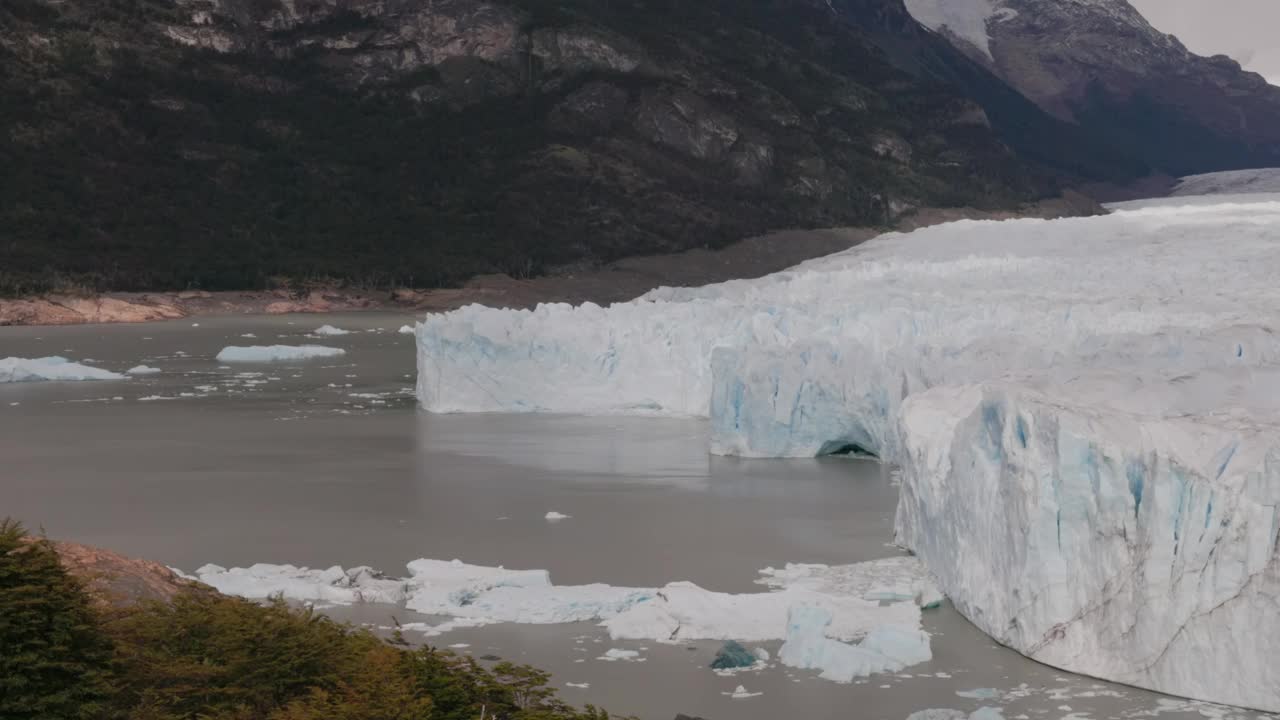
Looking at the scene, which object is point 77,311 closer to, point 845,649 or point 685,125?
point 685,125

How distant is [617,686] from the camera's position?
25.8 ft

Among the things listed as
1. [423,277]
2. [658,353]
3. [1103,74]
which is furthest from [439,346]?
[1103,74]

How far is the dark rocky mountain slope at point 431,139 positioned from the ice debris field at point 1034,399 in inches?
1428

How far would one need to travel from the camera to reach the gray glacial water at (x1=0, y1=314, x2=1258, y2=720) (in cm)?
784

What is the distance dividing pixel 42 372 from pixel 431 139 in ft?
158

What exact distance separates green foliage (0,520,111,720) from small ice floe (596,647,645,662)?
3.39 metres

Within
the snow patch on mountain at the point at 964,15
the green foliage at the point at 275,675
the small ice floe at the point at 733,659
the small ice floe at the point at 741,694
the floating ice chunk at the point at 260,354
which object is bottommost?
the small ice floe at the point at 741,694

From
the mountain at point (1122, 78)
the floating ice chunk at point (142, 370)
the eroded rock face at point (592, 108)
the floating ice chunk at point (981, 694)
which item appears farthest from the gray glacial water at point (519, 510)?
the mountain at point (1122, 78)

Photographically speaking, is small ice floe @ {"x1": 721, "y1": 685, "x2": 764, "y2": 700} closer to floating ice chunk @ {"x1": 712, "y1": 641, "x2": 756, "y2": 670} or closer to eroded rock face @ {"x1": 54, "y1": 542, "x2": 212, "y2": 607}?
floating ice chunk @ {"x1": 712, "y1": 641, "x2": 756, "y2": 670}

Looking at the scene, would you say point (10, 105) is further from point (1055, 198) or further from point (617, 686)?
point (617, 686)

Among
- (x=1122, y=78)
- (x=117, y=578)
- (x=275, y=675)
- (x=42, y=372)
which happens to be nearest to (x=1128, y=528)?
(x=275, y=675)

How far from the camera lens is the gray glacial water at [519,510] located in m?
7.84

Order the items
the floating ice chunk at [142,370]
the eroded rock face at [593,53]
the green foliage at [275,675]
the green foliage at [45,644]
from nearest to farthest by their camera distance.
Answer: the green foliage at [45,644] < the green foliage at [275,675] < the floating ice chunk at [142,370] < the eroded rock face at [593,53]

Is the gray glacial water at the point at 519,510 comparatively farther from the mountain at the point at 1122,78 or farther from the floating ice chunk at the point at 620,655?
the mountain at the point at 1122,78
